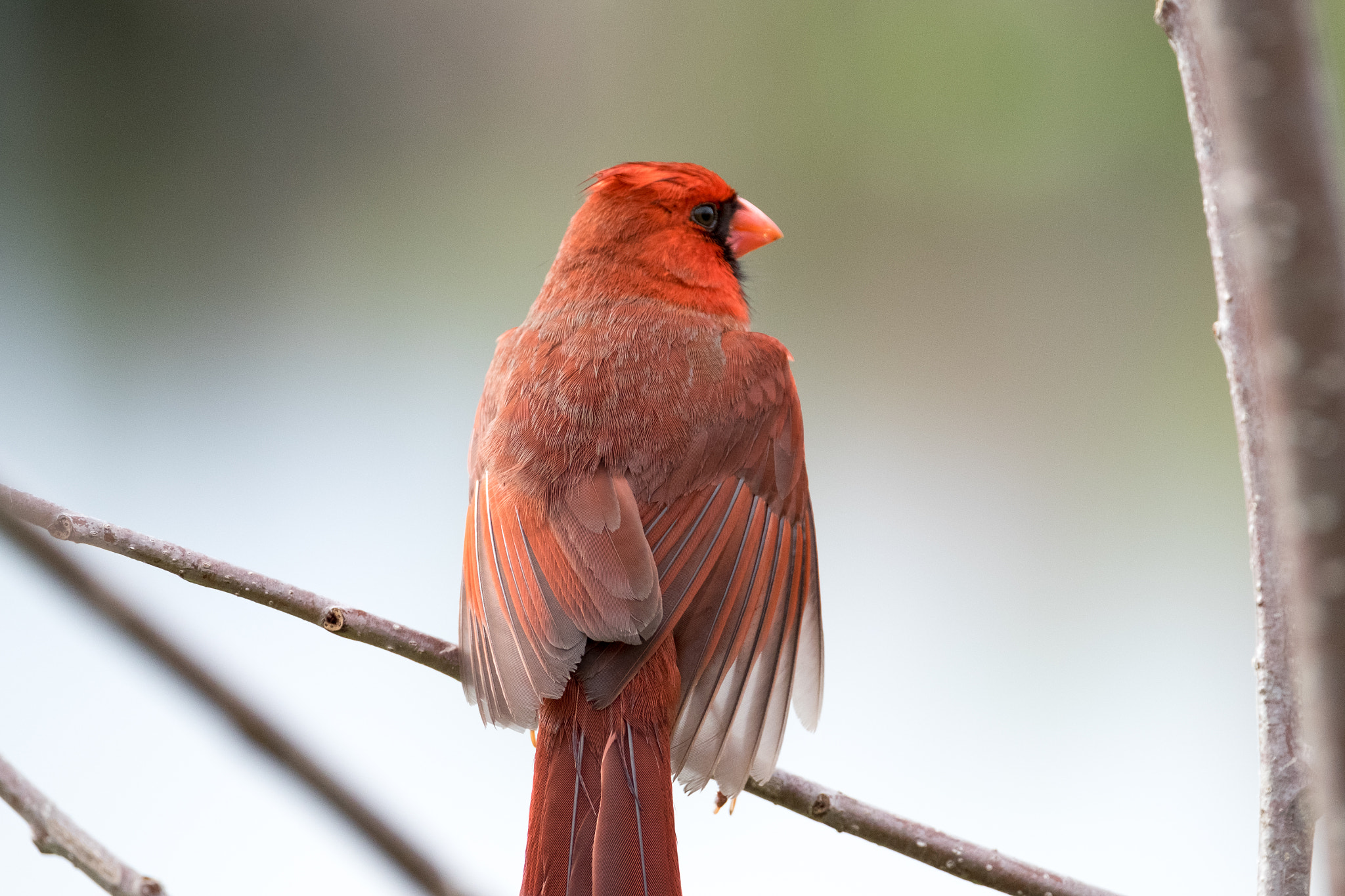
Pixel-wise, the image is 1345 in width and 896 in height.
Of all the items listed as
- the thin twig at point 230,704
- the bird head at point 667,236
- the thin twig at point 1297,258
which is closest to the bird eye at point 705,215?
the bird head at point 667,236

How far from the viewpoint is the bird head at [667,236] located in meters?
2.20

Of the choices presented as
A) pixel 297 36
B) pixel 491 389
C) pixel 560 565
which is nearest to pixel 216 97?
pixel 297 36

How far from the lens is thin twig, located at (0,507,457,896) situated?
1.05 meters

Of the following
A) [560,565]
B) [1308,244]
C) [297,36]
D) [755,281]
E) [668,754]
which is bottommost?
[668,754]

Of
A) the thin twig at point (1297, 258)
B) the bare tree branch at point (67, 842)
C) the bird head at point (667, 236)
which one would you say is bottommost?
the bare tree branch at point (67, 842)

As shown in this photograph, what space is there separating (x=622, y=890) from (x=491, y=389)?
2.95 feet

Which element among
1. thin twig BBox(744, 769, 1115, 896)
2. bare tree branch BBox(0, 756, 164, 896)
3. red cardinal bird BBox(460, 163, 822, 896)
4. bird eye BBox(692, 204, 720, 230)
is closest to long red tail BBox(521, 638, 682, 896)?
red cardinal bird BBox(460, 163, 822, 896)

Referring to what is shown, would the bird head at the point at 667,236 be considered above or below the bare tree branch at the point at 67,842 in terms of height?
above

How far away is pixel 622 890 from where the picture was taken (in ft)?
4.50

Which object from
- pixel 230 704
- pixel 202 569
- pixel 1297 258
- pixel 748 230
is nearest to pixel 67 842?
pixel 230 704

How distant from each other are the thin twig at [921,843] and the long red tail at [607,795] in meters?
0.17

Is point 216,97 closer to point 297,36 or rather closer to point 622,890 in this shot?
point 297,36

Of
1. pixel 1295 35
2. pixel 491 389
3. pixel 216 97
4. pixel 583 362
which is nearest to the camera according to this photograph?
pixel 1295 35

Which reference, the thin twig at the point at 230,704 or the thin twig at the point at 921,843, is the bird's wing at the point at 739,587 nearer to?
the thin twig at the point at 921,843
